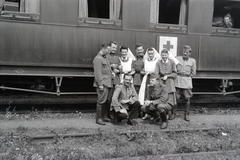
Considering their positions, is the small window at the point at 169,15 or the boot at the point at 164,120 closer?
the boot at the point at 164,120

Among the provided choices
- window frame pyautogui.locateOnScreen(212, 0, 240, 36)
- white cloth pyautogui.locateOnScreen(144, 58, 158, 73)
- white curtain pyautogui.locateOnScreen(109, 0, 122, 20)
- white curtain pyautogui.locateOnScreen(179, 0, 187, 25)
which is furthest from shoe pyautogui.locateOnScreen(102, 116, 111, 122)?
window frame pyautogui.locateOnScreen(212, 0, 240, 36)

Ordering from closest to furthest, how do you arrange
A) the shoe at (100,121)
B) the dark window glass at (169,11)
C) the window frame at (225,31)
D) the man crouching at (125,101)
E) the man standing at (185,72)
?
the man crouching at (125,101) → the shoe at (100,121) → the man standing at (185,72) → the dark window glass at (169,11) → the window frame at (225,31)

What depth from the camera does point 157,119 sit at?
514 cm

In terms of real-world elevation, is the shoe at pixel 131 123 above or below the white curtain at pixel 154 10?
below

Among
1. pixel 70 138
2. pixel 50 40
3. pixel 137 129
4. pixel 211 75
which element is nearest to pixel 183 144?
pixel 137 129

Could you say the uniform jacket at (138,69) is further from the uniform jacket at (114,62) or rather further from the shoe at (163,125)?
the shoe at (163,125)

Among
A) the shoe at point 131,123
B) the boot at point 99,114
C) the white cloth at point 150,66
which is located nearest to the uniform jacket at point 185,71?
the white cloth at point 150,66

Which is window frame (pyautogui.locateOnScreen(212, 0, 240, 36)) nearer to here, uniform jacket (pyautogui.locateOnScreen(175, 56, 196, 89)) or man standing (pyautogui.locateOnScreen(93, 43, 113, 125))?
uniform jacket (pyautogui.locateOnScreen(175, 56, 196, 89))

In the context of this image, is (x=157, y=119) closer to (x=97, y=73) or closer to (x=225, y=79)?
(x=97, y=73)

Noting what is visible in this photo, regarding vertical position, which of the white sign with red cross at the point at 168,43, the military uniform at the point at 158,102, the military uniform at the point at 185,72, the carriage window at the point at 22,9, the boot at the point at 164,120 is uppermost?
the carriage window at the point at 22,9

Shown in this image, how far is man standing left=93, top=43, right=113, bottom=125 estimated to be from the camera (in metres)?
4.75

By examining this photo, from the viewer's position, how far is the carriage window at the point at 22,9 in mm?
4965

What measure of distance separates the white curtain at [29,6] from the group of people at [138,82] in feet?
5.80

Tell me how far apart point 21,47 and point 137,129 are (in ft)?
9.75
